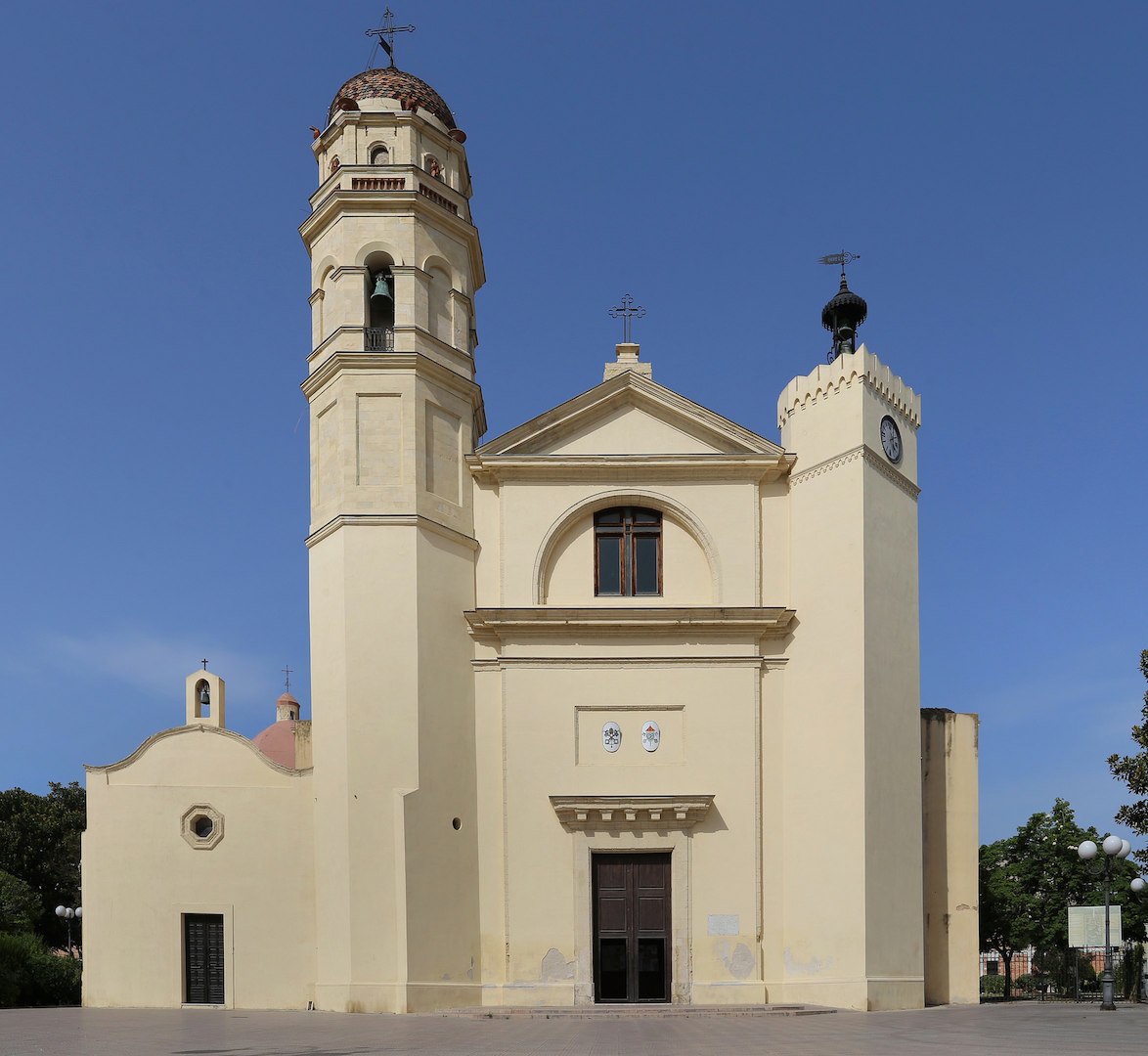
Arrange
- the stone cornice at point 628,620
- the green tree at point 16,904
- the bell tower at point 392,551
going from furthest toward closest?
the green tree at point 16,904, the stone cornice at point 628,620, the bell tower at point 392,551

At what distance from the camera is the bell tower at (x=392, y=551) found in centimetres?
2119

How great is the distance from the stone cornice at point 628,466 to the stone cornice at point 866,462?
0.40 meters

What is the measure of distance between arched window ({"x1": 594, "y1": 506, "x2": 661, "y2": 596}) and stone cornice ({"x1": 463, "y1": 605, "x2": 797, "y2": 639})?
0.83 m

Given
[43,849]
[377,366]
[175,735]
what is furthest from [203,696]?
[43,849]

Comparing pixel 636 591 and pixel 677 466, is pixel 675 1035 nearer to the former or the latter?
pixel 636 591

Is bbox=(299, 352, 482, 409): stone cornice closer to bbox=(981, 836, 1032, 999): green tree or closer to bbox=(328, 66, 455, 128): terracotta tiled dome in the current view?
bbox=(328, 66, 455, 128): terracotta tiled dome

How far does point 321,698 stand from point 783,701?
27.4ft

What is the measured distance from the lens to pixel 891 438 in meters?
24.0

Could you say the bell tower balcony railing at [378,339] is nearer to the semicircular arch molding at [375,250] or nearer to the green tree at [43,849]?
the semicircular arch molding at [375,250]

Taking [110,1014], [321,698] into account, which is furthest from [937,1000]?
[110,1014]

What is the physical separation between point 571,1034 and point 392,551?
9047mm

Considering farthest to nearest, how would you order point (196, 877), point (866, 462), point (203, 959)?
point (866, 462)
point (196, 877)
point (203, 959)

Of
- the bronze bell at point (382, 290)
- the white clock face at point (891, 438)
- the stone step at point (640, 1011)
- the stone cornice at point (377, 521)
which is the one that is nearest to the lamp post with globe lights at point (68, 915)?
the stone cornice at point (377, 521)

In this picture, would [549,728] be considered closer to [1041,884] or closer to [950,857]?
[950,857]
